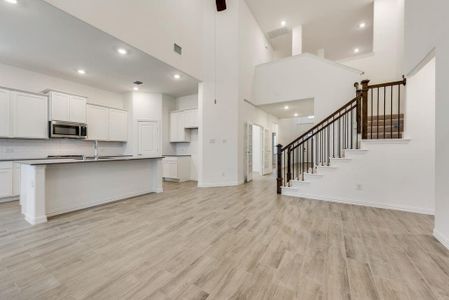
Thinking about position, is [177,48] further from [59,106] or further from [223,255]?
[223,255]

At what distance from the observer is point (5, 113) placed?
4.29 metres

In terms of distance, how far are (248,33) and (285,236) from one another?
684 cm

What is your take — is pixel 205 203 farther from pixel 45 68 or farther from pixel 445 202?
pixel 45 68

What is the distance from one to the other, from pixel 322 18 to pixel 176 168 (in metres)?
8.07

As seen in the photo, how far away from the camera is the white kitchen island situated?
118 inches

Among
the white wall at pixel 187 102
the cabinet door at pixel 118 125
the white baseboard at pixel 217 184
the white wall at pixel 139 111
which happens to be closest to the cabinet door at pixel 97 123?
the cabinet door at pixel 118 125

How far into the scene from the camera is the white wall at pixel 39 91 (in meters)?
4.64

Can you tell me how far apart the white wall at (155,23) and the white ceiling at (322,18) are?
9.12 feet

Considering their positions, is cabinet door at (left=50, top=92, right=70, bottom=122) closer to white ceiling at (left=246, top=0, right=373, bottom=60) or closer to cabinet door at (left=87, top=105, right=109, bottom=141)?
cabinet door at (left=87, top=105, right=109, bottom=141)

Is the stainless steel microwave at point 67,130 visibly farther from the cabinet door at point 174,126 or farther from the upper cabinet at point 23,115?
the cabinet door at point 174,126

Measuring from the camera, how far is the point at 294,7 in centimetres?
668

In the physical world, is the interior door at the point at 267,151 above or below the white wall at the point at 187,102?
below

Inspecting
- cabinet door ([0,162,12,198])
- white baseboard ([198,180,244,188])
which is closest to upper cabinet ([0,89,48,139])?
cabinet door ([0,162,12,198])

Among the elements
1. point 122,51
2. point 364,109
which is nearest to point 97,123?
point 122,51
